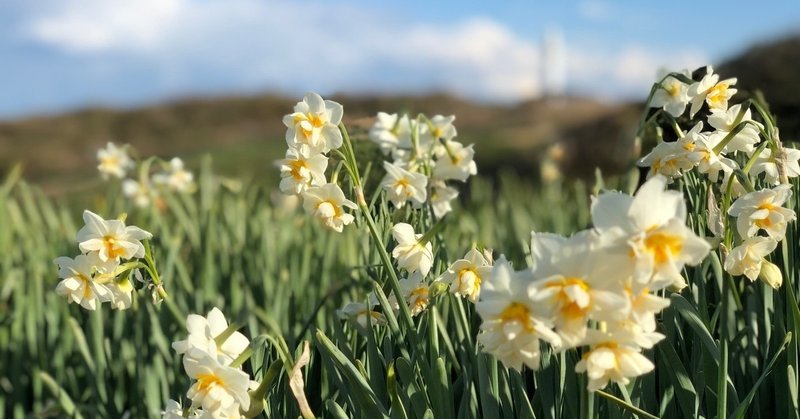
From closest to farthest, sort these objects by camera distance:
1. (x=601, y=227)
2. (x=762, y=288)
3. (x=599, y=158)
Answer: (x=601, y=227)
(x=762, y=288)
(x=599, y=158)

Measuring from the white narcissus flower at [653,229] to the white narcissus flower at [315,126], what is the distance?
0.47m

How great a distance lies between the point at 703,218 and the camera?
1205mm

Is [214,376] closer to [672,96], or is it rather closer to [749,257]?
[749,257]

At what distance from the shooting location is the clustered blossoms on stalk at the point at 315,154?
1.08 metres

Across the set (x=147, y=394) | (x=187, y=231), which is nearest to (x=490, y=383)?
(x=147, y=394)

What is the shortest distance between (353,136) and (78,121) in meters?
20.9

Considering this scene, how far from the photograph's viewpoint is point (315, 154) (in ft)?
3.59

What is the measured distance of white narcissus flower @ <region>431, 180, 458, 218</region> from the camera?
1487 mm

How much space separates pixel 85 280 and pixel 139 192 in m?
1.73

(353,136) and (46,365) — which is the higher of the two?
(353,136)

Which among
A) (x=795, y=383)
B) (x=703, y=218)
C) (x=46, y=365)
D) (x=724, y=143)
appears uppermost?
(x=724, y=143)

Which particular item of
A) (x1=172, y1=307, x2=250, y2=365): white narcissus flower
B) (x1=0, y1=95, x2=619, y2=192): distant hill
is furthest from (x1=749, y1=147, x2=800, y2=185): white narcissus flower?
(x1=0, y1=95, x2=619, y2=192): distant hill

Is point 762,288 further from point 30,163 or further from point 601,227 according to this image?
point 30,163

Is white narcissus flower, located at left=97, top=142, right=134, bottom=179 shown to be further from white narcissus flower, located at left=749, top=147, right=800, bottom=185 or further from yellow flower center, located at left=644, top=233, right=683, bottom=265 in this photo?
yellow flower center, located at left=644, top=233, right=683, bottom=265
